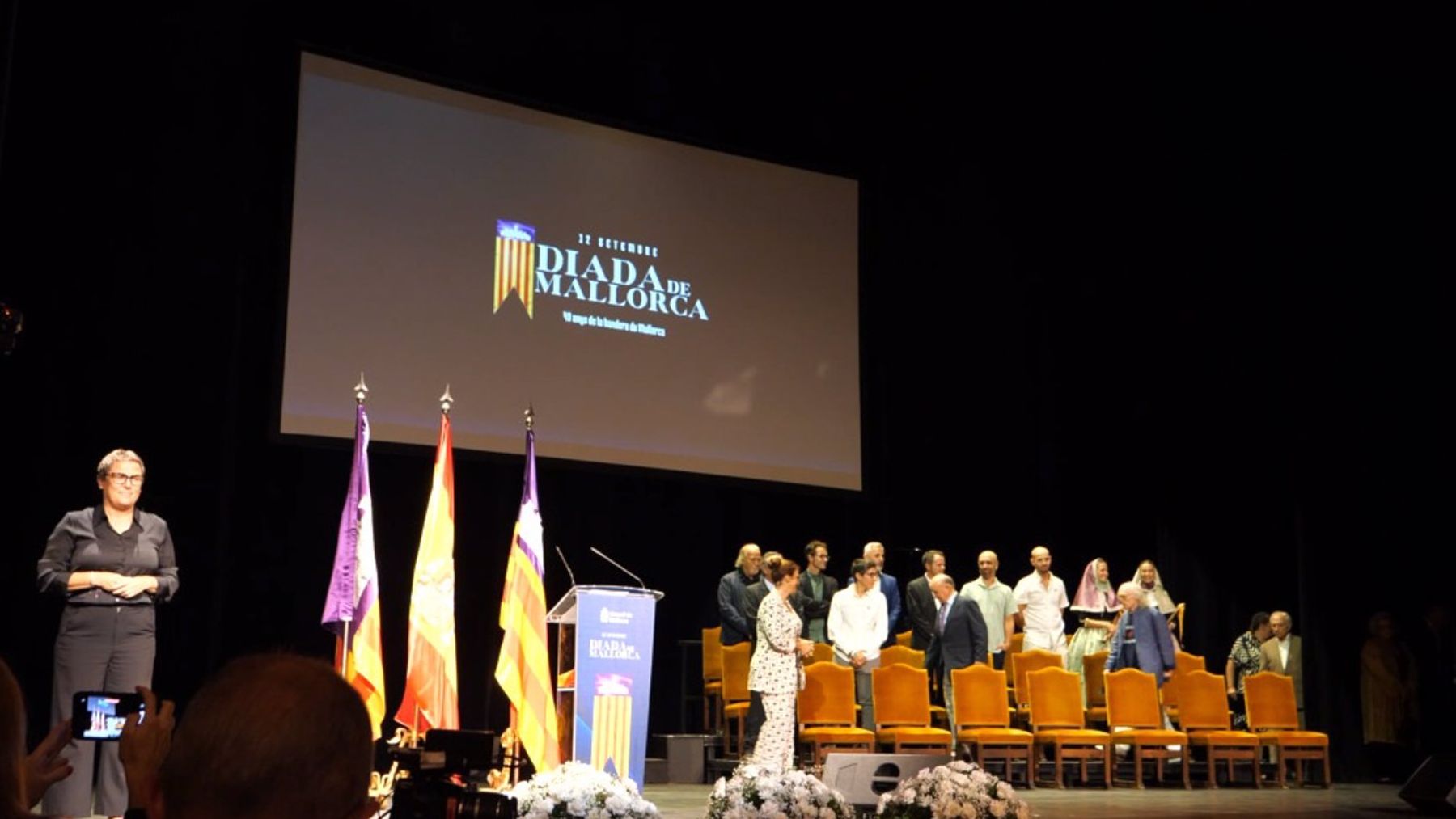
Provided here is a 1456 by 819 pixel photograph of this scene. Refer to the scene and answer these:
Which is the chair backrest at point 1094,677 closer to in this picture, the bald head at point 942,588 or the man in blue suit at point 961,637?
the man in blue suit at point 961,637

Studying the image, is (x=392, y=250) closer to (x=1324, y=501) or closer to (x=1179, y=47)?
(x=1179, y=47)

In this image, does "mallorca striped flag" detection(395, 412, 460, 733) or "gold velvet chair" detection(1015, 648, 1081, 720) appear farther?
"gold velvet chair" detection(1015, 648, 1081, 720)

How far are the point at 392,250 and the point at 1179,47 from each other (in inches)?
219

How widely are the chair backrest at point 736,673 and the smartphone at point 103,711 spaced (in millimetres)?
7151

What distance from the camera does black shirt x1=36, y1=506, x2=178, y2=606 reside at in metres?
4.86

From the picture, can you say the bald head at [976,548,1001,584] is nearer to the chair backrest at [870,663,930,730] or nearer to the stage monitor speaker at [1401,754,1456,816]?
the chair backrest at [870,663,930,730]

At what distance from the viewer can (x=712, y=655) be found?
9.62m

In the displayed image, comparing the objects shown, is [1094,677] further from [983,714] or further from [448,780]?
[448,780]

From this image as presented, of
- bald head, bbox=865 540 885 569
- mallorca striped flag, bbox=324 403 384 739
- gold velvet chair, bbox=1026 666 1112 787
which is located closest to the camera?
mallorca striped flag, bbox=324 403 384 739

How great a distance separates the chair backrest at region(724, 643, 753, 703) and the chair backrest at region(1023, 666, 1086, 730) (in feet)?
5.64

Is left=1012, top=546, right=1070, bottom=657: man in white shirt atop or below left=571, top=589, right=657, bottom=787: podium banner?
atop

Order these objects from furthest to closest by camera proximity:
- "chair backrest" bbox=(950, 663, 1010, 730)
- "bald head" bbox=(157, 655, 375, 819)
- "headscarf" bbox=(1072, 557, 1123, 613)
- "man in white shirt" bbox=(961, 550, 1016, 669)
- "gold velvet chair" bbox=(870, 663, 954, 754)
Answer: "headscarf" bbox=(1072, 557, 1123, 613), "man in white shirt" bbox=(961, 550, 1016, 669), "chair backrest" bbox=(950, 663, 1010, 730), "gold velvet chair" bbox=(870, 663, 954, 754), "bald head" bbox=(157, 655, 375, 819)

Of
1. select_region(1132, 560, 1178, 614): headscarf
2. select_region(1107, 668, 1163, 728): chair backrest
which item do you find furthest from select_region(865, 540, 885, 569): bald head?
select_region(1132, 560, 1178, 614): headscarf

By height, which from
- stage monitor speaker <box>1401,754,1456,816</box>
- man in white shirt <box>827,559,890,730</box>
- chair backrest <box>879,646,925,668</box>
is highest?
man in white shirt <box>827,559,890,730</box>
